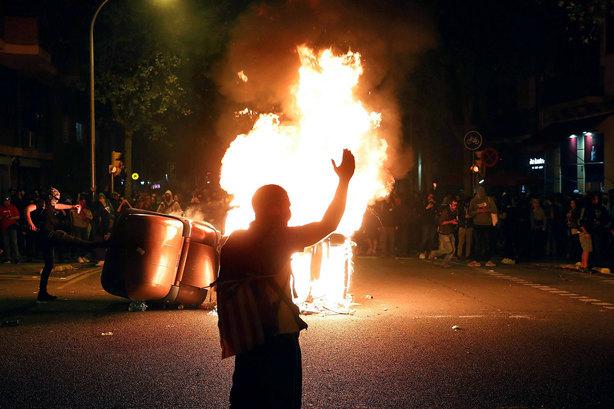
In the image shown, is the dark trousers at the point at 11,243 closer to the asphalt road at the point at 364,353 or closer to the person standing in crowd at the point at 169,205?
the person standing in crowd at the point at 169,205

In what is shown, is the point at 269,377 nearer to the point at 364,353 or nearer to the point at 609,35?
the point at 364,353

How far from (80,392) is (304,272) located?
524cm

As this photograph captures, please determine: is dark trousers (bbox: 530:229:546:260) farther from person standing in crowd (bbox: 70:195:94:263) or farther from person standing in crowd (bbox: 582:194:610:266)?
person standing in crowd (bbox: 70:195:94:263)

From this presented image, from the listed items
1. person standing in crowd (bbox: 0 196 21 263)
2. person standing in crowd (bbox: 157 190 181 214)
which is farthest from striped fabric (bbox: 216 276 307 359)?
person standing in crowd (bbox: 157 190 181 214)

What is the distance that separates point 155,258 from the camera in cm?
1045

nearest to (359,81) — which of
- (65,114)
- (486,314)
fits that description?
(486,314)

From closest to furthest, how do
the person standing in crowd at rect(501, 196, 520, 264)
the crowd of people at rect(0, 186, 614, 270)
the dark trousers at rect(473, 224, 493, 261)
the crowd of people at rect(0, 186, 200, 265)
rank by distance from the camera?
the crowd of people at rect(0, 186, 614, 270)
the crowd of people at rect(0, 186, 200, 265)
the dark trousers at rect(473, 224, 493, 261)
the person standing in crowd at rect(501, 196, 520, 264)

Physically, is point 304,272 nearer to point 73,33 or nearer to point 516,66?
point 516,66

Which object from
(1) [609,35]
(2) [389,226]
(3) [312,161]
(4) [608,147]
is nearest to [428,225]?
(2) [389,226]

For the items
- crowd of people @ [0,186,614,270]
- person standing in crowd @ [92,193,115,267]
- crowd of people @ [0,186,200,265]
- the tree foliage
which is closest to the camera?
crowd of people @ [0,186,614,270]

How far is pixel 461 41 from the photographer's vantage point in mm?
27016

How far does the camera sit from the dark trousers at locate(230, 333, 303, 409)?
4.12 m

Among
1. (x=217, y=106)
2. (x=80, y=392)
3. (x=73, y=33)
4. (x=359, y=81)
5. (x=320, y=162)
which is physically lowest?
(x=80, y=392)

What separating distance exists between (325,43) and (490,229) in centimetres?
835
